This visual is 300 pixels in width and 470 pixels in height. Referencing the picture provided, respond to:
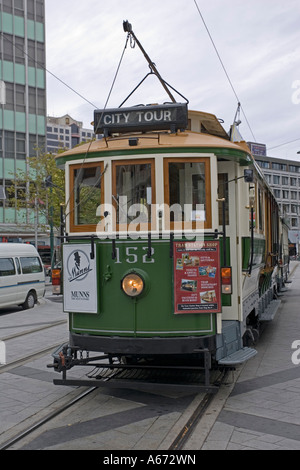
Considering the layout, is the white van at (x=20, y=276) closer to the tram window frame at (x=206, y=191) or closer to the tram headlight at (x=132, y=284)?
the tram headlight at (x=132, y=284)

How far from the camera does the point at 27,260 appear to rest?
58.9ft

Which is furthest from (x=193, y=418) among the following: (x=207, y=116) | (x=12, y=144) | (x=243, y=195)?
(x=12, y=144)

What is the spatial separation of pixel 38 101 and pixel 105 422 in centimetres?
4249

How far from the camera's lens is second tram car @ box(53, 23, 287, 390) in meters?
5.95

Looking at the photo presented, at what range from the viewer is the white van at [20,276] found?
54.0 feet

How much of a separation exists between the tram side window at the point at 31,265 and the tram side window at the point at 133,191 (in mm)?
11954

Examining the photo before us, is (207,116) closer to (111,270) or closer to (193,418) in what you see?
(111,270)

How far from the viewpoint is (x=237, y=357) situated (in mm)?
6352

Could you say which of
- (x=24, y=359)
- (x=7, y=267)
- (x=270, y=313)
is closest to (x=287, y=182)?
(x=7, y=267)

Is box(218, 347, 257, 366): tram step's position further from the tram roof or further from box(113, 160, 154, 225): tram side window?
the tram roof

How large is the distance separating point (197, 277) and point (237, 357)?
47.6 inches

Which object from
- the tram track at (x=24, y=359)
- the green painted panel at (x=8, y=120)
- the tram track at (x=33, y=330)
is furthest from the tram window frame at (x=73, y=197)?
the green painted panel at (x=8, y=120)

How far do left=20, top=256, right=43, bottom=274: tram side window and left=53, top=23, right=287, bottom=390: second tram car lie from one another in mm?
11477

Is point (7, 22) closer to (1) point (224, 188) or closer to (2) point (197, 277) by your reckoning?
(1) point (224, 188)
